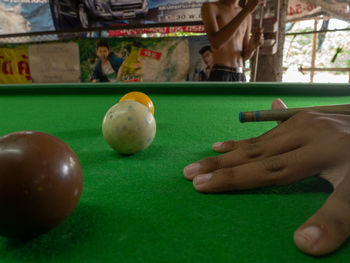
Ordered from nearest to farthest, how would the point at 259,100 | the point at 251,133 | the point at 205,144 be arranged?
the point at 205,144
the point at 251,133
the point at 259,100

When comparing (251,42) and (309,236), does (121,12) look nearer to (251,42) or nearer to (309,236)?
(251,42)

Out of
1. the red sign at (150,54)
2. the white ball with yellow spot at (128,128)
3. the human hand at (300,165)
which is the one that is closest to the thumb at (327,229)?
the human hand at (300,165)

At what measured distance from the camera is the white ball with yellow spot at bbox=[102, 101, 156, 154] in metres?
1.12

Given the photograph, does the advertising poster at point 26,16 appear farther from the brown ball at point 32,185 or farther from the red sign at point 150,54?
the brown ball at point 32,185

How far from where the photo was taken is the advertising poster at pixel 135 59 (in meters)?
5.53

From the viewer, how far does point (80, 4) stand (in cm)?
584

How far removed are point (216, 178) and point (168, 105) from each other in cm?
157

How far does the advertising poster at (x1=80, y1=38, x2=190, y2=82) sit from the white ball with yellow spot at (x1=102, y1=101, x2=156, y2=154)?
4.45 m

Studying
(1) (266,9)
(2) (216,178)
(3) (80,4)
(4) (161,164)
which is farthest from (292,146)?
(3) (80,4)

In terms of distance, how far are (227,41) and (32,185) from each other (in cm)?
311

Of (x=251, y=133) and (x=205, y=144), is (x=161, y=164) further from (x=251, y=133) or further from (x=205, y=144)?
(x=251, y=133)

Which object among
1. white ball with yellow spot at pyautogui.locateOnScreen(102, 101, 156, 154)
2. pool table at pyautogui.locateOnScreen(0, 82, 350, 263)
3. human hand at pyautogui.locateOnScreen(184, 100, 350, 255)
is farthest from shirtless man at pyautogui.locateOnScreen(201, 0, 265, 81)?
human hand at pyautogui.locateOnScreen(184, 100, 350, 255)

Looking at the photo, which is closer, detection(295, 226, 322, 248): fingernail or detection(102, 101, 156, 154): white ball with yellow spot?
detection(295, 226, 322, 248): fingernail

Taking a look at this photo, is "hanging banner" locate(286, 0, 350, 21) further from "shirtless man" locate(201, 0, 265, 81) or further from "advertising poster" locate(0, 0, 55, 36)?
"advertising poster" locate(0, 0, 55, 36)
